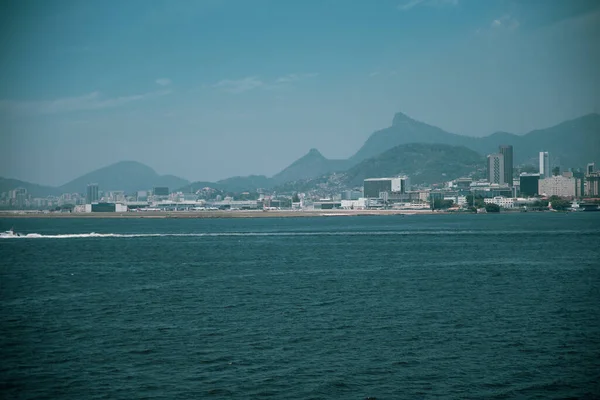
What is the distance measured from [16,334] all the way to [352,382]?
8609 millimetres

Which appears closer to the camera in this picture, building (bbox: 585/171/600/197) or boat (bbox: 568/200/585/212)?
boat (bbox: 568/200/585/212)

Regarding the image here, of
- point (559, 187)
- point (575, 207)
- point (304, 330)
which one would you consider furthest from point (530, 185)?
point (304, 330)

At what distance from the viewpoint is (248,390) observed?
36.0 ft

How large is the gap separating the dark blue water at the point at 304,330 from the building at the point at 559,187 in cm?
13312

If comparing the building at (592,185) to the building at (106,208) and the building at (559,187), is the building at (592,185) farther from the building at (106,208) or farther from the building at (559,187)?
the building at (106,208)

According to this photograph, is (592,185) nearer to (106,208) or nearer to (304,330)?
(106,208)

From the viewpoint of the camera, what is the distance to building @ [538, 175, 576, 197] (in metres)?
153

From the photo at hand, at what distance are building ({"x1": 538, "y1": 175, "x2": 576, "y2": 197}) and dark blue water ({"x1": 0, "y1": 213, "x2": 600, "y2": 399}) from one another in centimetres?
13312

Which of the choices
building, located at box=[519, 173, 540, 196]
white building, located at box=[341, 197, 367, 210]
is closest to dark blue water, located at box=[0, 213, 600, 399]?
white building, located at box=[341, 197, 367, 210]

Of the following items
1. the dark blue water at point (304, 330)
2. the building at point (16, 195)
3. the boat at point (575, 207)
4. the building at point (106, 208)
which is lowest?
the dark blue water at point (304, 330)

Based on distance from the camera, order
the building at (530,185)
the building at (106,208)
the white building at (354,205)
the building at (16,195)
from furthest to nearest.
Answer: the building at (530,185) → the white building at (354,205) → the building at (106,208) → the building at (16,195)

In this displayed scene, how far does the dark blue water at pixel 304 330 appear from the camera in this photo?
37.1 ft

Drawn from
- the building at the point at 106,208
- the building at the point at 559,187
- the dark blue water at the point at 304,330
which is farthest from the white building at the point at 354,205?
the dark blue water at the point at 304,330

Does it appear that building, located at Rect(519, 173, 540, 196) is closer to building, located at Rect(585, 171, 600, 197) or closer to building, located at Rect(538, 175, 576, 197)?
building, located at Rect(538, 175, 576, 197)
